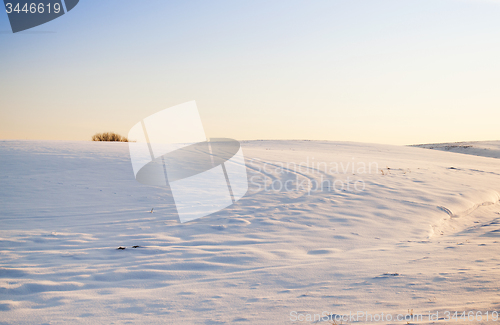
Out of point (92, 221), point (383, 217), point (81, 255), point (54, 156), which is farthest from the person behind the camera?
point (54, 156)

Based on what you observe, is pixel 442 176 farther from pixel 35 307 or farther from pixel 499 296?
pixel 35 307

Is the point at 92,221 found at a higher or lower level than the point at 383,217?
higher

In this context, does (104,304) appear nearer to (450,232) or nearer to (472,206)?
(450,232)

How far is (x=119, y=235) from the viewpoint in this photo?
491 centimetres

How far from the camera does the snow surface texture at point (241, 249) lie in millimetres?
2752

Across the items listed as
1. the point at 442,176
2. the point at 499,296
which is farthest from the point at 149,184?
the point at 442,176

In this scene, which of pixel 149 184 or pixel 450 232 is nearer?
pixel 450 232

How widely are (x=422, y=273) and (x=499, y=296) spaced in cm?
71

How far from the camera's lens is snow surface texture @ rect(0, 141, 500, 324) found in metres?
2.75

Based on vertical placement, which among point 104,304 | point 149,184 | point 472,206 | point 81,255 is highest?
point 149,184

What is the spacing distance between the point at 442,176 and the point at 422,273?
7.98 metres

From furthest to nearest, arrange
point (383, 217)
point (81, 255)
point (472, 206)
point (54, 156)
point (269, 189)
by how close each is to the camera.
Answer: point (54, 156), point (269, 189), point (472, 206), point (383, 217), point (81, 255)

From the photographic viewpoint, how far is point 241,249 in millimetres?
4363

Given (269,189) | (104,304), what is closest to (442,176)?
(269,189)
